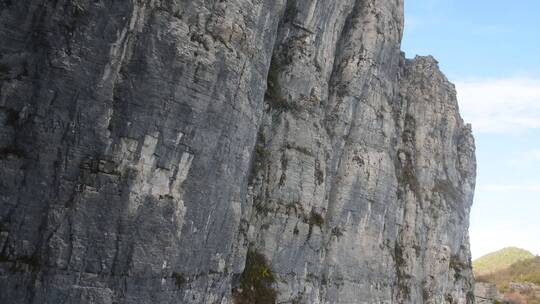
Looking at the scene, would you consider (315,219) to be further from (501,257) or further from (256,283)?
(501,257)

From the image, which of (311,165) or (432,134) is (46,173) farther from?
(432,134)

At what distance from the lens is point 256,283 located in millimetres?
22141

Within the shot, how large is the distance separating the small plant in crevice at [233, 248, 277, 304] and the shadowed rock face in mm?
67

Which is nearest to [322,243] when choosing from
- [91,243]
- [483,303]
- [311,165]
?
[311,165]

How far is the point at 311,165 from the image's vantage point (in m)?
24.9

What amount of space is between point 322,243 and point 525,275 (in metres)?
78.8

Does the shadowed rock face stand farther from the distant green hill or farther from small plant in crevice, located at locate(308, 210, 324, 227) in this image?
the distant green hill

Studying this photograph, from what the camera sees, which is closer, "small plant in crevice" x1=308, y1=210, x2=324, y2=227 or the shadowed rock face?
the shadowed rock face

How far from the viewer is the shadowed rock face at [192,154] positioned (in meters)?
13.8

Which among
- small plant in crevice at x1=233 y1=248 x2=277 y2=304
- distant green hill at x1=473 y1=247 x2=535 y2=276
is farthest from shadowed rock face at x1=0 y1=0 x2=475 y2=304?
distant green hill at x1=473 y1=247 x2=535 y2=276

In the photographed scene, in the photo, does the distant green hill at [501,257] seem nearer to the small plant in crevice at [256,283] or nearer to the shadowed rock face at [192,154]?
the shadowed rock face at [192,154]

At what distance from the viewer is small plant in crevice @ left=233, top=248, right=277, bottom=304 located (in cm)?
2161

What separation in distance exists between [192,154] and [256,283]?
27.9 ft

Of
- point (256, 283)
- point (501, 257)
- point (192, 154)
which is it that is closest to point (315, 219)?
point (256, 283)
